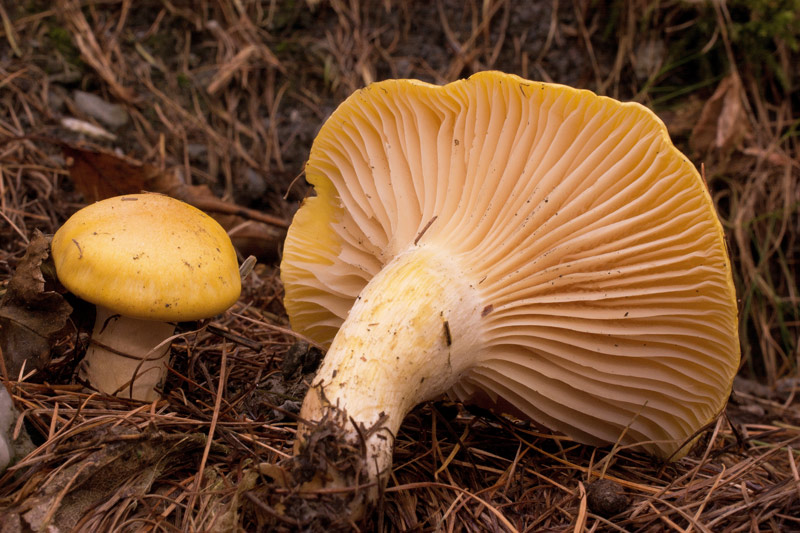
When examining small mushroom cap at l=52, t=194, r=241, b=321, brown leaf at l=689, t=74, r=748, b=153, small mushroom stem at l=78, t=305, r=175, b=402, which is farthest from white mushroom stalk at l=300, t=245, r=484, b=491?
brown leaf at l=689, t=74, r=748, b=153

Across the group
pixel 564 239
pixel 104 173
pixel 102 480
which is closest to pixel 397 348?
pixel 564 239

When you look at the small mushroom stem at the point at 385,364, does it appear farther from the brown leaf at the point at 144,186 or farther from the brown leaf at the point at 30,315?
the brown leaf at the point at 144,186

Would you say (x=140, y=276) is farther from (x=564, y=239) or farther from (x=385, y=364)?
(x=564, y=239)

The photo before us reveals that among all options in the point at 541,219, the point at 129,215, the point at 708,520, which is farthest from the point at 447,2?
the point at 708,520

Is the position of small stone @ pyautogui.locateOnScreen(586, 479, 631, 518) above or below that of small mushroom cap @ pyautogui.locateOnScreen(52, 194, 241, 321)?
below

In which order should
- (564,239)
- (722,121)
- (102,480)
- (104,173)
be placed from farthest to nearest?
(722,121), (104,173), (564,239), (102,480)

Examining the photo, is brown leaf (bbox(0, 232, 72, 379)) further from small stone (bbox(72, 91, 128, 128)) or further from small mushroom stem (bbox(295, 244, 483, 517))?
small stone (bbox(72, 91, 128, 128))
